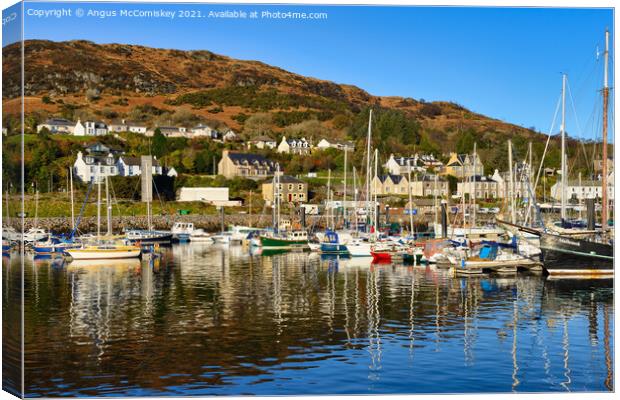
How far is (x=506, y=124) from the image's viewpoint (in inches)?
3826

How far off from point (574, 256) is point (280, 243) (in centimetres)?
2754

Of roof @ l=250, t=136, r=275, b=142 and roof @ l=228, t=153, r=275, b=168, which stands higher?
roof @ l=250, t=136, r=275, b=142

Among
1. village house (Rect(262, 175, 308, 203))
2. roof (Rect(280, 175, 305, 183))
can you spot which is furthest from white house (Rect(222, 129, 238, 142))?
roof (Rect(280, 175, 305, 183))

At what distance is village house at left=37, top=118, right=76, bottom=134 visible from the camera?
87125mm

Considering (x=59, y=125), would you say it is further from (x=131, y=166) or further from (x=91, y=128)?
(x=131, y=166)

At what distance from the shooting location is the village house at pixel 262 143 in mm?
105938

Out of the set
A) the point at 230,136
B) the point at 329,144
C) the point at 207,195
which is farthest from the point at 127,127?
the point at 329,144

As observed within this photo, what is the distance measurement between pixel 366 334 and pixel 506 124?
8137 centimetres

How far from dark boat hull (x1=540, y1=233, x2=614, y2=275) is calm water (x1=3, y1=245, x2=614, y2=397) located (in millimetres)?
874

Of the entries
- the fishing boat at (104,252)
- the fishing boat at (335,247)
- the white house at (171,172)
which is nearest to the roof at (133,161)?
the white house at (171,172)

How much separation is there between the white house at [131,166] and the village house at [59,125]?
8360 mm

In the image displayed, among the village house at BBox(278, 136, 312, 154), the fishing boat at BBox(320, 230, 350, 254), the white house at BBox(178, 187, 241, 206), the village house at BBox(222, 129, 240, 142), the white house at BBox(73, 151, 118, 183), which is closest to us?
the fishing boat at BBox(320, 230, 350, 254)

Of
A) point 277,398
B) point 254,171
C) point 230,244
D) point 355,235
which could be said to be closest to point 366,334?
point 277,398

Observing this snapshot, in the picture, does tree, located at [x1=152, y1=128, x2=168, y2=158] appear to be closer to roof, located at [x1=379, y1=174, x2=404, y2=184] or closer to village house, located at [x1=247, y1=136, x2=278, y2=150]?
village house, located at [x1=247, y1=136, x2=278, y2=150]
